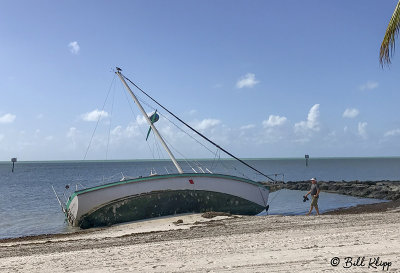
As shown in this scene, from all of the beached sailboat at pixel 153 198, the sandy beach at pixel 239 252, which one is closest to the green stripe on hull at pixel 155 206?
the beached sailboat at pixel 153 198

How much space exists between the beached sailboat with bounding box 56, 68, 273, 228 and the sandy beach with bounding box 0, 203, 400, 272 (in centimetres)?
514

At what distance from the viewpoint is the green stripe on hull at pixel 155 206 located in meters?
17.1

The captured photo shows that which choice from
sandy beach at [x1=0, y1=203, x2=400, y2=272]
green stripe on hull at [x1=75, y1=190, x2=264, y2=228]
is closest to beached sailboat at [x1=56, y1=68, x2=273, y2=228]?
green stripe on hull at [x1=75, y1=190, x2=264, y2=228]

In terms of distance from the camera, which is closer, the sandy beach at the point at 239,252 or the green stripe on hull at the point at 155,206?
the sandy beach at the point at 239,252

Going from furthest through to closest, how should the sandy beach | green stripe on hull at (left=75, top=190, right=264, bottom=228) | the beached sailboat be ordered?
green stripe on hull at (left=75, top=190, right=264, bottom=228) < the beached sailboat < the sandy beach

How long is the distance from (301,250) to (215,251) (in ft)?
6.11

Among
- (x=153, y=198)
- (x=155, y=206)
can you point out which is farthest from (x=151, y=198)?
(x=155, y=206)

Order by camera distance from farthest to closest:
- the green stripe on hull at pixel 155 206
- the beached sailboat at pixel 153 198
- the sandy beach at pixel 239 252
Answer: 1. the green stripe on hull at pixel 155 206
2. the beached sailboat at pixel 153 198
3. the sandy beach at pixel 239 252

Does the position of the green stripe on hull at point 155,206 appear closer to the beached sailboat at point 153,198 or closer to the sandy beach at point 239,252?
the beached sailboat at point 153,198

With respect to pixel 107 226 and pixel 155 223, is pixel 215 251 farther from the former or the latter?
pixel 107 226

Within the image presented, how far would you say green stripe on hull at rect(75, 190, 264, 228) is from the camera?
17.1m

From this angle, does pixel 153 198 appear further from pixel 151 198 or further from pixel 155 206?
pixel 155 206

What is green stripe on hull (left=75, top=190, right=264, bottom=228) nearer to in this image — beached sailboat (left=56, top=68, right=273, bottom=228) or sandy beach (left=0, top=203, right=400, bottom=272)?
beached sailboat (left=56, top=68, right=273, bottom=228)

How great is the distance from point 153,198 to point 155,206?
415mm
